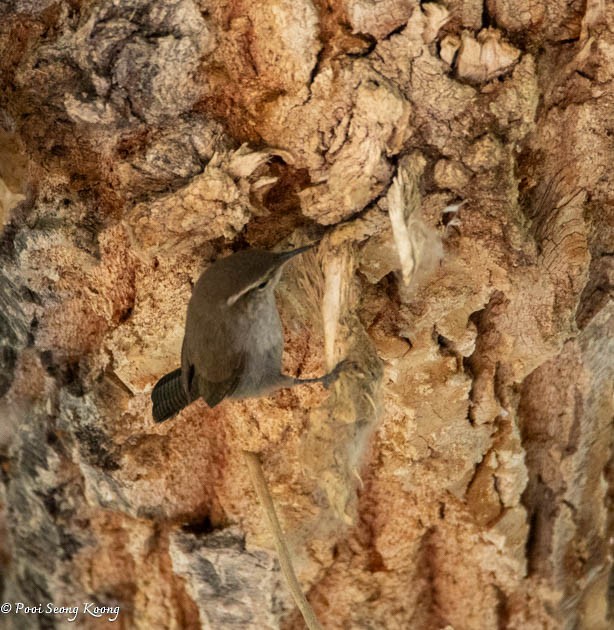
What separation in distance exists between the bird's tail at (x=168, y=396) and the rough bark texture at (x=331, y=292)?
9cm

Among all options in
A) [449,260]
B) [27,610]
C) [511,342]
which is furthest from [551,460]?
[27,610]

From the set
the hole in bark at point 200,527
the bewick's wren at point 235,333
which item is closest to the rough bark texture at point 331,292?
the hole in bark at point 200,527

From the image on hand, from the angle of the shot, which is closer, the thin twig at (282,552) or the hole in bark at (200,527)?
the thin twig at (282,552)

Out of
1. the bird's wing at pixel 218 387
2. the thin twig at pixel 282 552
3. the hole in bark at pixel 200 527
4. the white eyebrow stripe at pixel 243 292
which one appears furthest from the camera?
the hole in bark at pixel 200 527

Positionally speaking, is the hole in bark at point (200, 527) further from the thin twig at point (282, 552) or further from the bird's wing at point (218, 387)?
the bird's wing at point (218, 387)

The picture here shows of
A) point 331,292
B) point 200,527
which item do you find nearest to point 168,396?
point 331,292

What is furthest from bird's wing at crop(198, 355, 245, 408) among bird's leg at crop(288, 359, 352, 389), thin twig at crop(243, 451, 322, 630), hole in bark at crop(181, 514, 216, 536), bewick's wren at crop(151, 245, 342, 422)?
hole in bark at crop(181, 514, 216, 536)

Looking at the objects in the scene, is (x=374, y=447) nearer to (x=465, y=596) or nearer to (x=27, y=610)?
(x=465, y=596)

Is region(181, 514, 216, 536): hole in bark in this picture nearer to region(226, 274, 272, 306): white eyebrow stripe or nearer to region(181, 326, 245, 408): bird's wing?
region(181, 326, 245, 408): bird's wing

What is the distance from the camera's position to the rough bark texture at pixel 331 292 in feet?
4.63

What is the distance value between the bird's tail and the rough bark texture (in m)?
0.09

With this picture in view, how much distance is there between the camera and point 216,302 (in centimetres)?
140

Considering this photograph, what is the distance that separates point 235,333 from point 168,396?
10.9 inches

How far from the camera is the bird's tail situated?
1.57 m
